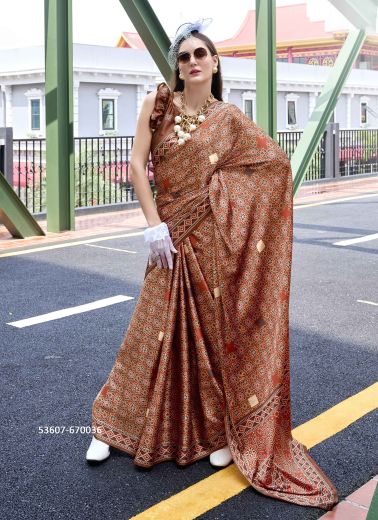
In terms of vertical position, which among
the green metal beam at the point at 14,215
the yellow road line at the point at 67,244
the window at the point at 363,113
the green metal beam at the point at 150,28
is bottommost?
the yellow road line at the point at 67,244

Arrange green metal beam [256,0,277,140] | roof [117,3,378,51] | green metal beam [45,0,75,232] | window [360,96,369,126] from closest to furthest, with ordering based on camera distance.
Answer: green metal beam [45,0,75,232], green metal beam [256,0,277,140], window [360,96,369,126], roof [117,3,378,51]

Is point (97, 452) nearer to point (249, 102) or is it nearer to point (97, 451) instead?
point (97, 451)

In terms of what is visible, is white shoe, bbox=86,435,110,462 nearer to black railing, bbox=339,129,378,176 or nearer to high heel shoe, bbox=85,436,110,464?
high heel shoe, bbox=85,436,110,464

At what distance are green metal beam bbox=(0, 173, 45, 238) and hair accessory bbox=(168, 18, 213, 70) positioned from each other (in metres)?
5.12

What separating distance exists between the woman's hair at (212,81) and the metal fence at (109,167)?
5740 millimetres

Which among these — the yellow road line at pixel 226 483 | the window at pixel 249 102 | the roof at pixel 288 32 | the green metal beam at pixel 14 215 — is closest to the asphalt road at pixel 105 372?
the yellow road line at pixel 226 483

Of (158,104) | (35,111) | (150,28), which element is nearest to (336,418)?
(158,104)

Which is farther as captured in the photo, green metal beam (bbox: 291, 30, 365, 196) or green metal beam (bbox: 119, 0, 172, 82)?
green metal beam (bbox: 291, 30, 365, 196)

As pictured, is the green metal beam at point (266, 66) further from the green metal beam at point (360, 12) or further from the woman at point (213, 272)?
the woman at point (213, 272)

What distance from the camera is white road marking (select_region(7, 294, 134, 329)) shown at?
5.15 m

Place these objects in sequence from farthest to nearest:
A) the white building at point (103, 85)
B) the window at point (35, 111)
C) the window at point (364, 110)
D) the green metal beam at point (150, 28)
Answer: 1. the window at point (364, 110)
2. the window at point (35, 111)
3. the white building at point (103, 85)
4. the green metal beam at point (150, 28)

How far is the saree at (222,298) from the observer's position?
2.91 metres

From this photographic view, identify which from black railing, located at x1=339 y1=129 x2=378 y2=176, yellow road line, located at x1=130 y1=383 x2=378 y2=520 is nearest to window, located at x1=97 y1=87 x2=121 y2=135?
black railing, located at x1=339 y1=129 x2=378 y2=176

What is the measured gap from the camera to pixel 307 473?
2.85 metres
